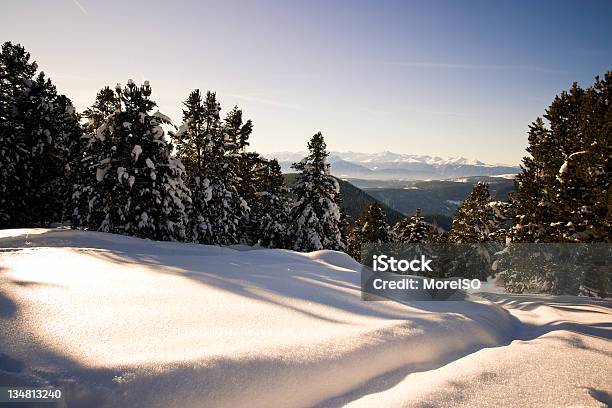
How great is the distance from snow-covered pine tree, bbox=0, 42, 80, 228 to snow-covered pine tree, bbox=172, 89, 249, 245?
1116 centimetres

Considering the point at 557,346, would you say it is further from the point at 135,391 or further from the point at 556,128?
the point at 556,128

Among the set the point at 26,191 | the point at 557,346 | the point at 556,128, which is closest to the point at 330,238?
the point at 556,128

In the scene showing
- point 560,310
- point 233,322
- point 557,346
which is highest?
point 233,322

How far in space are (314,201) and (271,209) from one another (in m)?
4.16

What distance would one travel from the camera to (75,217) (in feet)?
74.5

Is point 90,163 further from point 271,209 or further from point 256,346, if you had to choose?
point 256,346

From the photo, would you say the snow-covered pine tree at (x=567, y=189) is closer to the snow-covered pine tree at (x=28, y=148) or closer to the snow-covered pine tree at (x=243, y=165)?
the snow-covered pine tree at (x=243, y=165)

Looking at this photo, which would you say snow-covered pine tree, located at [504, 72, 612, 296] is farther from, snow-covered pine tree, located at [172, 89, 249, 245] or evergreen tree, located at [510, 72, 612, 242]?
snow-covered pine tree, located at [172, 89, 249, 245]

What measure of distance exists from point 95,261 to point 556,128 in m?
23.0

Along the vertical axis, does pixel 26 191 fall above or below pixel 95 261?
above

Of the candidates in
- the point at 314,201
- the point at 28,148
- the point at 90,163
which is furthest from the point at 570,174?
the point at 28,148

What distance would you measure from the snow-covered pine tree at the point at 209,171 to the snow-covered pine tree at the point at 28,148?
439 inches

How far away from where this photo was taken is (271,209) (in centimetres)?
2666

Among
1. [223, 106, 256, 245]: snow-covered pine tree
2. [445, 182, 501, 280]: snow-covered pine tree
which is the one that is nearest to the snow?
[223, 106, 256, 245]: snow-covered pine tree
